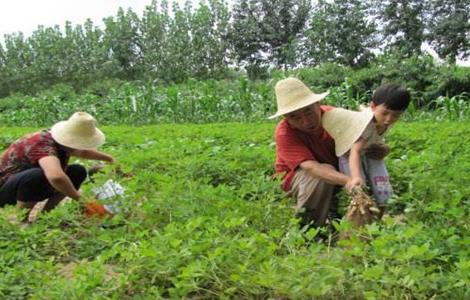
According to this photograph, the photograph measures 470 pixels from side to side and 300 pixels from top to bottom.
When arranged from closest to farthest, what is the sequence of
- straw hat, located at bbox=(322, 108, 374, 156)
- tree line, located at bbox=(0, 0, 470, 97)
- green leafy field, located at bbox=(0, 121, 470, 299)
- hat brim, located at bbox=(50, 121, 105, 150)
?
1. green leafy field, located at bbox=(0, 121, 470, 299)
2. straw hat, located at bbox=(322, 108, 374, 156)
3. hat brim, located at bbox=(50, 121, 105, 150)
4. tree line, located at bbox=(0, 0, 470, 97)

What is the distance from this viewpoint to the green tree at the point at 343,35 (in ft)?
79.6

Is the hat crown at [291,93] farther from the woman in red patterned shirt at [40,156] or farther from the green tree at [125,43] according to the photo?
the green tree at [125,43]

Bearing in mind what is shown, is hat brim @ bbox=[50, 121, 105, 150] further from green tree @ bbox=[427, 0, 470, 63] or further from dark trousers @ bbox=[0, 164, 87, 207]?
green tree @ bbox=[427, 0, 470, 63]

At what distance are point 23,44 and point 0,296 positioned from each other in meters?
31.2

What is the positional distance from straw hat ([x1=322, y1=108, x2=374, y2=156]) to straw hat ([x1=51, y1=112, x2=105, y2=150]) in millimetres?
1691

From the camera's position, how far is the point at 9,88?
3120 cm

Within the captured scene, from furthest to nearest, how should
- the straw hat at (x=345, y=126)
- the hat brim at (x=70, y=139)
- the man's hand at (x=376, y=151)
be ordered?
the hat brim at (x=70, y=139)
the man's hand at (x=376, y=151)
the straw hat at (x=345, y=126)

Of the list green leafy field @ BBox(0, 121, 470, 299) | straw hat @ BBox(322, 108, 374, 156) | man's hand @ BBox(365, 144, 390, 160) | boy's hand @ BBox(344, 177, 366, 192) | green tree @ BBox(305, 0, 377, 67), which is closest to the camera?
green leafy field @ BBox(0, 121, 470, 299)

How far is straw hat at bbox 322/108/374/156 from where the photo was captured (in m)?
3.69

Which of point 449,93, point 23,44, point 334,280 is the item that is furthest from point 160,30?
point 334,280

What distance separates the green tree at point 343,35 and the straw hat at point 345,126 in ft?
67.7

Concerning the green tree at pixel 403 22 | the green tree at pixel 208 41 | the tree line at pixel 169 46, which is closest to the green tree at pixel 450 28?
the green tree at pixel 403 22

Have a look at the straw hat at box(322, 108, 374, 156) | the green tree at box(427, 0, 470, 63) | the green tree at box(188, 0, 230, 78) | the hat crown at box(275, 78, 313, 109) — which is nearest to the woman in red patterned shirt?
the hat crown at box(275, 78, 313, 109)

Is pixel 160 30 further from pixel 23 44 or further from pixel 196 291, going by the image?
pixel 196 291
